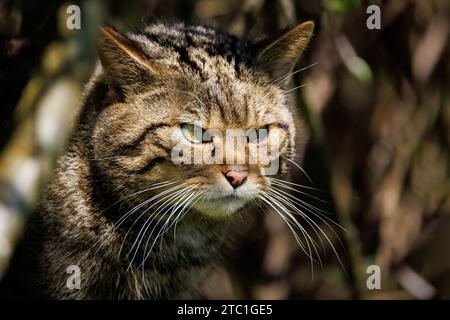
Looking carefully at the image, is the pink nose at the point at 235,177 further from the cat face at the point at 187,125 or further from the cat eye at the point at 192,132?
the cat eye at the point at 192,132

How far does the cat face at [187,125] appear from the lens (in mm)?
2680

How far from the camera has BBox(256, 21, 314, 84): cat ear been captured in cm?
298

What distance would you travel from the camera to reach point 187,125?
274 cm

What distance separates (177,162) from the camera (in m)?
2.68

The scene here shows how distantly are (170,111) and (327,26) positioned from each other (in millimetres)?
1674

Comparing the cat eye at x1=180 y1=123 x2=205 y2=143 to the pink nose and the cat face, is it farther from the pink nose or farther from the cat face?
the pink nose

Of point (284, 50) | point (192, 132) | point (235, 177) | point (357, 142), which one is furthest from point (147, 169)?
point (357, 142)

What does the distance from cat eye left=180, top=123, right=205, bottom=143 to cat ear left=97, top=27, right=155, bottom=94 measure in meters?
0.26

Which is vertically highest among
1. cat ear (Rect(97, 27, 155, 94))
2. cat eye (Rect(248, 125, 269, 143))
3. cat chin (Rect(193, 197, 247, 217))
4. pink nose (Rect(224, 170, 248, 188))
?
cat ear (Rect(97, 27, 155, 94))

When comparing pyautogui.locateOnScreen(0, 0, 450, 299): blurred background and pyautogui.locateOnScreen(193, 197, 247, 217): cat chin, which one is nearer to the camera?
pyautogui.locateOnScreen(193, 197, 247, 217): cat chin

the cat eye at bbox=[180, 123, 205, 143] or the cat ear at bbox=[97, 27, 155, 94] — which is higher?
the cat ear at bbox=[97, 27, 155, 94]

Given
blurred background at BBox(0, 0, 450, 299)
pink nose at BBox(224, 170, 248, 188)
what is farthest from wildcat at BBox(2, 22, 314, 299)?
blurred background at BBox(0, 0, 450, 299)

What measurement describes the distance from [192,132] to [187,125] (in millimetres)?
35

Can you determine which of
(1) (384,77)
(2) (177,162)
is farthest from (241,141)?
(1) (384,77)
